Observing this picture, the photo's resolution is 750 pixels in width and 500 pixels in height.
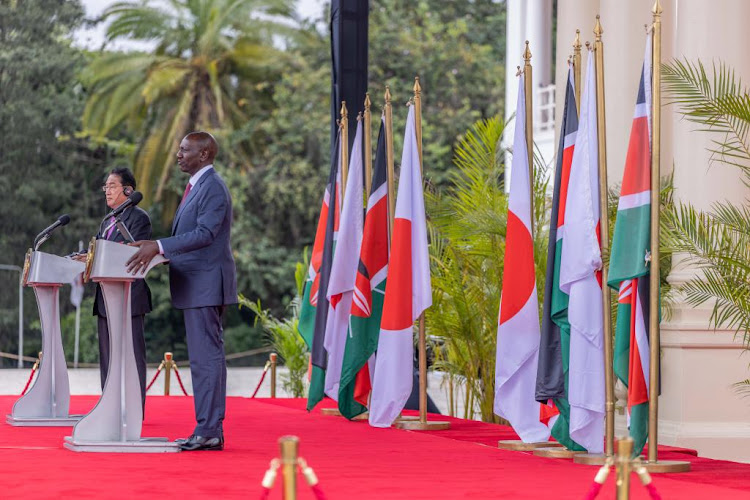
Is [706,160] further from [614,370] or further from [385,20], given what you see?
[385,20]

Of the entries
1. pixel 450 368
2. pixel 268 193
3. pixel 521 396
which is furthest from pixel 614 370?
pixel 268 193

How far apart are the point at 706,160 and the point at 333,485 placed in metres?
4.39

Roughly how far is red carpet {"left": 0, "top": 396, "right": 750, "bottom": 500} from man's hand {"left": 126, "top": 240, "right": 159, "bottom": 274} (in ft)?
3.17

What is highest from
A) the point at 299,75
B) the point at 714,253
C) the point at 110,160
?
the point at 299,75

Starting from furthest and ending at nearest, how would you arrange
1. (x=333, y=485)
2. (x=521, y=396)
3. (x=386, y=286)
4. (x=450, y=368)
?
(x=450, y=368), (x=386, y=286), (x=521, y=396), (x=333, y=485)

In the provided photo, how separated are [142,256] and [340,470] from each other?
1.46 meters

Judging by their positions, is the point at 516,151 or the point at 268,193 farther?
the point at 268,193

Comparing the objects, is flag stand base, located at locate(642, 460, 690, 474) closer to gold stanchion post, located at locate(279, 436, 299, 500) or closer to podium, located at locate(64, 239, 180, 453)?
podium, located at locate(64, 239, 180, 453)

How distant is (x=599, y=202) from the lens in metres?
6.25

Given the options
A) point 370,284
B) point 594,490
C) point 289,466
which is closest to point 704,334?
point 370,284

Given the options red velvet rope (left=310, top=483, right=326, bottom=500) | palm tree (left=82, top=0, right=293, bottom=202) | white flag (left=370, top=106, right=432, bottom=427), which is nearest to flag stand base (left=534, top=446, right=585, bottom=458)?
white flag (left=370, top=106, right=432, bottom=427)

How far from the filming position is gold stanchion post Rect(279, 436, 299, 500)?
3166 mm

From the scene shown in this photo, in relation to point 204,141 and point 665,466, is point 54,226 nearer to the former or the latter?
point 204,141

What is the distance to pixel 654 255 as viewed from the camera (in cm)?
577
